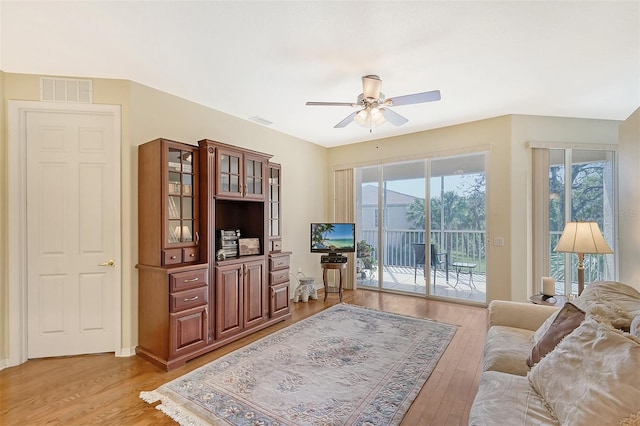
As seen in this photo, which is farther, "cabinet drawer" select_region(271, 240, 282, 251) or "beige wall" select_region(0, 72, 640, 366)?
"cabinet drawer" select_region(271, 240, 282, 251)

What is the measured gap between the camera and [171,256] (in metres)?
2.95

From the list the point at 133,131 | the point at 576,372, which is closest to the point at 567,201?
the point at 576,372

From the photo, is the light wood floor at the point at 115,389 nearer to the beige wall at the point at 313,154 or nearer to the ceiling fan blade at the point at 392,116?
the beige wall at the point at 313,154

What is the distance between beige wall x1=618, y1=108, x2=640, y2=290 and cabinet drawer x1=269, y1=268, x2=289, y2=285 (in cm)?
369

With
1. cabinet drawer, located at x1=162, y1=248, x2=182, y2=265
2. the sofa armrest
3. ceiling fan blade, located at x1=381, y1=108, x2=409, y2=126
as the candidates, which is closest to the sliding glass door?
ceiling fan blade, located at x1=381, y1=108, x2=409, y2=126

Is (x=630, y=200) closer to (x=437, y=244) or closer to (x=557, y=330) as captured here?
(x=557, y=330)

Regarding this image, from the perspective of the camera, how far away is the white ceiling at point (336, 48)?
2.07m

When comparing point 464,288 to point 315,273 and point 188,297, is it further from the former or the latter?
point 188,297

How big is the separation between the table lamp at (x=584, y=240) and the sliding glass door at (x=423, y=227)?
1.87 meters

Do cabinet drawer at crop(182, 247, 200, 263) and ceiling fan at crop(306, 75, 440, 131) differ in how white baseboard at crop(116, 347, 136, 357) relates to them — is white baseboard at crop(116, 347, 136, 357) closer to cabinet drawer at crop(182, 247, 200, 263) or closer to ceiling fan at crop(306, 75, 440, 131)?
cabinet drawer at crop(182, 247, 200, 263)

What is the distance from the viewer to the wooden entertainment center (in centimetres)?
284

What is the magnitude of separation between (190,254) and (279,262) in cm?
127

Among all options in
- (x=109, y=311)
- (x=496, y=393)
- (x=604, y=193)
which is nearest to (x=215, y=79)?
(x=109, y=311)

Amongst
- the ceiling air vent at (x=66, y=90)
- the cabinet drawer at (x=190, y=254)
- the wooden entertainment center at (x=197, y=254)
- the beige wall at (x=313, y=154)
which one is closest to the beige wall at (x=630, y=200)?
the beige wall at (x=313, y=154)
